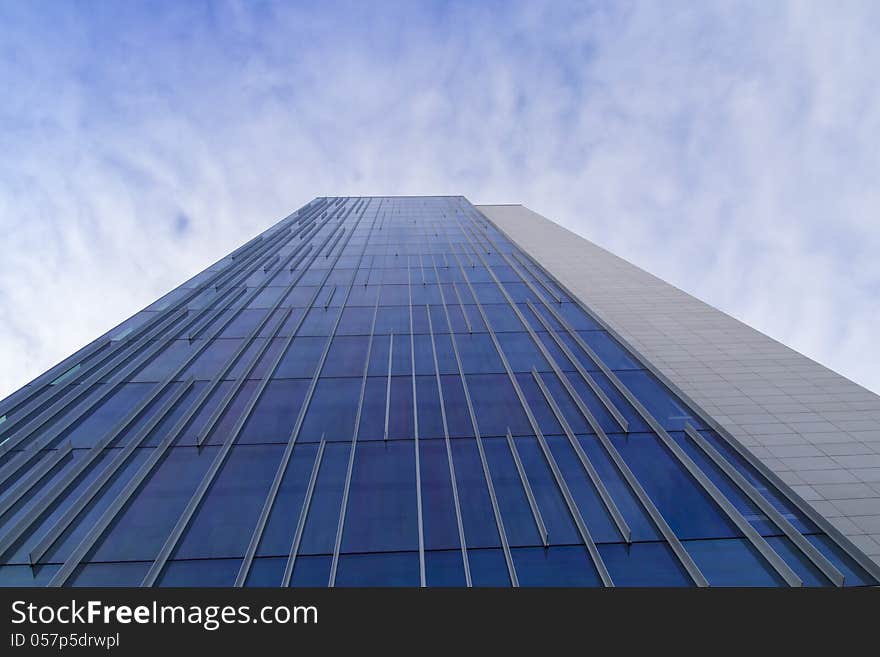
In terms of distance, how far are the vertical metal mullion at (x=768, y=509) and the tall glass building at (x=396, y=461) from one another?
39mm

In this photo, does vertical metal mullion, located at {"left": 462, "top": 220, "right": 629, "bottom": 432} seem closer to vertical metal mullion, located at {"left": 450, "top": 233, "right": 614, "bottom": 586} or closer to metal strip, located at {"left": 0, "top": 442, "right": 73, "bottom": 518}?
vertical metal mullion, located at {"left": 450, "top": 233, "right": 614, "bottom": 586}

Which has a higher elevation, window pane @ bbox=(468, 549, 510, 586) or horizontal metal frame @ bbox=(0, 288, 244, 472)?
horizontal metal frame @ bbox=(0, 288, 244, 472)

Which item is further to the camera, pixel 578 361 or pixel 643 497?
pixel 578 361

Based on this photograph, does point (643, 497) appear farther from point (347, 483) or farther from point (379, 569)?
point (347, 483)

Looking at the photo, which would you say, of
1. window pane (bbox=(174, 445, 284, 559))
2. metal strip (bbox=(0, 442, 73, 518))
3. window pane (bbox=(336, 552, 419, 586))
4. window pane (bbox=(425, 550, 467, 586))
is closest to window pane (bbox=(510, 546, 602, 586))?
window pane (bbox=(425, 550, 467, 586))

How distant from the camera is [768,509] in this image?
9.51m

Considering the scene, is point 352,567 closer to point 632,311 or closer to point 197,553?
point 197,553

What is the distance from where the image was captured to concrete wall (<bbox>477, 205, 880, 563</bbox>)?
40.2ft

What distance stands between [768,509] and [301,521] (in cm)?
909

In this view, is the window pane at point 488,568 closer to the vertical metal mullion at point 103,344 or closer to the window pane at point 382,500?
the window pane at point 382,500

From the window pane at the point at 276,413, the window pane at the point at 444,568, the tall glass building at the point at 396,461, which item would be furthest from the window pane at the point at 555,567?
the window pane at the point at 276,413

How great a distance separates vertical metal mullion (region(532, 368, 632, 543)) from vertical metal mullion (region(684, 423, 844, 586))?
2791mm

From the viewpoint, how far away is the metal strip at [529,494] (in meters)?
9.09

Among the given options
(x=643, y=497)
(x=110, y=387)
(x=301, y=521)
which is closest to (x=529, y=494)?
(x=643, y=497)
